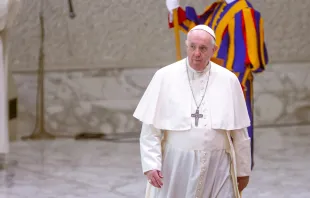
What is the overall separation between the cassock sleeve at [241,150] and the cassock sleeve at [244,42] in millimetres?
1847

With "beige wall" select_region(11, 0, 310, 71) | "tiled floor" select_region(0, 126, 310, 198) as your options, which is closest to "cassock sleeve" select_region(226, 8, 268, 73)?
"tiled floor" select_region(0, 126, 310, 198)

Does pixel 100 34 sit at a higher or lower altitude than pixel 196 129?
higher

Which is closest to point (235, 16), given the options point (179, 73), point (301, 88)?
point (179, 73)

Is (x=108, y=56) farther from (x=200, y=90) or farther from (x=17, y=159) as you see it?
(x=200, y=90)

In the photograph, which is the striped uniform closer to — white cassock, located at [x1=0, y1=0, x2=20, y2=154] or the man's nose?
white cassock, located at [x1=0, y1=0, x2=20, y2=154]

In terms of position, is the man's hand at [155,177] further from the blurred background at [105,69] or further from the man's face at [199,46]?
the blurred background at [105,69]

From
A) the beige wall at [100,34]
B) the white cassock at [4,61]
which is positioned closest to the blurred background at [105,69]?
the beige wall at [100,34]

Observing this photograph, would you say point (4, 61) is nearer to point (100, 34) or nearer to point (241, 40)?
point (241, 40)

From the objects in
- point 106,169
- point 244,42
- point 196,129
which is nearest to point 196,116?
point 196,129

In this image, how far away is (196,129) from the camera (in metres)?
4.44

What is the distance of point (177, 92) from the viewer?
4.50 m

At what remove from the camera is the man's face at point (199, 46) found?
14.4ft

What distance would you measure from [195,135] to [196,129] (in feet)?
0.11

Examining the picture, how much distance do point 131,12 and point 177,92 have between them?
5.17 m
